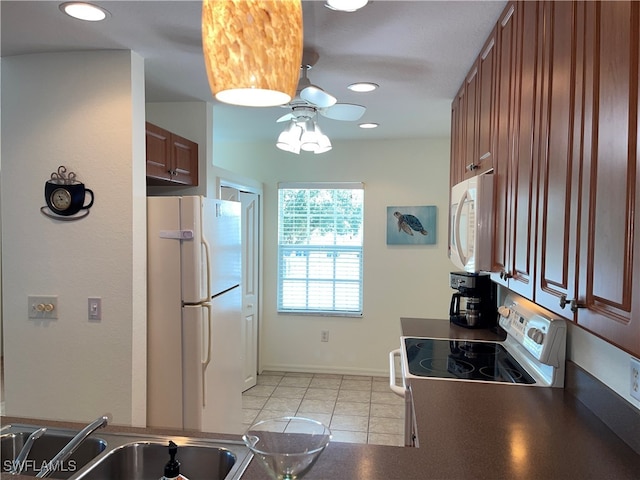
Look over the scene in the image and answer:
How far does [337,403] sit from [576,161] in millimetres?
3395

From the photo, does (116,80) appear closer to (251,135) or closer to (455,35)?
(455,35)

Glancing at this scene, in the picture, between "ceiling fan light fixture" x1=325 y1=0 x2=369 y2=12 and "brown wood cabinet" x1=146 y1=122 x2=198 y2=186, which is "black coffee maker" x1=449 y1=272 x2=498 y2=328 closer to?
"ceiling fan light fixture" x1=325 y1=0 x2=369 y2=12

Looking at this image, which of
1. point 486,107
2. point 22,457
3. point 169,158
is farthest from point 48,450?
point 486,107

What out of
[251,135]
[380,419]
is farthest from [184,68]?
[380,419]

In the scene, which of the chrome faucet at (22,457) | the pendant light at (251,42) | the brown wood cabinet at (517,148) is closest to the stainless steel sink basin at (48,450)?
the chrome faucet at (22,457)

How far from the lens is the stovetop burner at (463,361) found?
1.98 m

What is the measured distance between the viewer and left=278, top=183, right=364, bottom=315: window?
4.80 metres

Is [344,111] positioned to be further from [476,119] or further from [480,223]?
[480,223]

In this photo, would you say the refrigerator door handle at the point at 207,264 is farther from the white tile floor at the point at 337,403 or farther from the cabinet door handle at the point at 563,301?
the cabinet door handle at the point at 563,301

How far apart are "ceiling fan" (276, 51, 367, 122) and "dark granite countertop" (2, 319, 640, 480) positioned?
141cm

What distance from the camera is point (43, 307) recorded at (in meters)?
2.38

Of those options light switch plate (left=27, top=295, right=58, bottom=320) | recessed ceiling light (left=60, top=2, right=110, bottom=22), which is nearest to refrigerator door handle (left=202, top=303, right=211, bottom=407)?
light switch plate (left=27, top=295, right=58, bottom=320)

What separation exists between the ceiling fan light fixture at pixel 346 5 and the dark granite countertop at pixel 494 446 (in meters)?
1.47

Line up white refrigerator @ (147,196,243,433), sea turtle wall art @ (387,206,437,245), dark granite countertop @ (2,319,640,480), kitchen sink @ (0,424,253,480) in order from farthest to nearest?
sea turtle wall art @ (387,206,437,245)
white refrigerator @ (147,196,243,433)
kitchen sink @ (0,424,253,480)
dark granite countertop @ (2,319,640,480)
